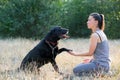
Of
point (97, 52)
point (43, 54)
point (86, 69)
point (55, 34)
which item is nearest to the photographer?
point (86, 69)

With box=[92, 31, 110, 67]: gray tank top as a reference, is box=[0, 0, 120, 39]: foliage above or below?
below

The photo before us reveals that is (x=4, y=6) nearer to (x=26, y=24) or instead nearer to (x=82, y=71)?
(x=26, y=24)

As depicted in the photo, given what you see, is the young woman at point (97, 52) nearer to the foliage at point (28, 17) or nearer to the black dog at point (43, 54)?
the black dog at point (43, 54)

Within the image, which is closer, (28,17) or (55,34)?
(55,34)

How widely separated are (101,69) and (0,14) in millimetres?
15355

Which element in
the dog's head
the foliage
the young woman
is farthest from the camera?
the foliage

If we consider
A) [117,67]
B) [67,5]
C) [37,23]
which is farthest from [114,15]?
[117,67]

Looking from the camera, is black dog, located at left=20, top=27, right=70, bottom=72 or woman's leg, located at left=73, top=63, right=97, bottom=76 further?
black dog, located at left=20, top=27, right=70, bottom=72

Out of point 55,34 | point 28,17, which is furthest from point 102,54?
point 28,17

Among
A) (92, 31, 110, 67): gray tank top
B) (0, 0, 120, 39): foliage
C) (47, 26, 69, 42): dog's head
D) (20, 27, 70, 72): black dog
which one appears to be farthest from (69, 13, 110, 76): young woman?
(0, 0, 120, 39): foliage

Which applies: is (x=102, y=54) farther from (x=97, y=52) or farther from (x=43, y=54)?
(x=43, y=54)

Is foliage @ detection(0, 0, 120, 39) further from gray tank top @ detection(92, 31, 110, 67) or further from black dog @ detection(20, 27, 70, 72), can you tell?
gray tank top @ detection(92, 31, 110, 67)

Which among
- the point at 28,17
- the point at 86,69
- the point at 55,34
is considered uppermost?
the point at 55,34

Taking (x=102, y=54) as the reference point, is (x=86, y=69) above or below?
below
